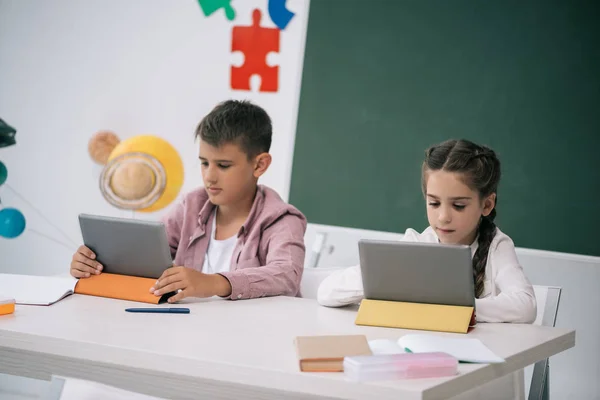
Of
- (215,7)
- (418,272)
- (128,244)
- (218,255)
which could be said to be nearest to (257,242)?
(218,255)

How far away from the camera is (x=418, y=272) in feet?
6.38

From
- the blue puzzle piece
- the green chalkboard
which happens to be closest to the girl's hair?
the green chalkboard

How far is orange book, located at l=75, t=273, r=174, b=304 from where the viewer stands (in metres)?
2.15

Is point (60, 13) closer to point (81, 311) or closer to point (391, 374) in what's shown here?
point (81, 311)

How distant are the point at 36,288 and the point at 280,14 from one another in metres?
2.40

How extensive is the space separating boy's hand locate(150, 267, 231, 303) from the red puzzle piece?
7.16ft

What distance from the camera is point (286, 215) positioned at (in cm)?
262

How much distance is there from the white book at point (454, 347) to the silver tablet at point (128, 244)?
73 cm

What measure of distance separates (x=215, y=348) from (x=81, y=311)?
0.48m

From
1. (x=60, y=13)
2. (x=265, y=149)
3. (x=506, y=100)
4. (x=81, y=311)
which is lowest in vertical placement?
(x=81, y=311)

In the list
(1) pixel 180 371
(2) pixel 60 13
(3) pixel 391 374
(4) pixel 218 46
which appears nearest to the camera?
(3) pixel 391 374

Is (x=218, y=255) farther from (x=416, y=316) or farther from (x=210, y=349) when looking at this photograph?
(x=210, y=349)

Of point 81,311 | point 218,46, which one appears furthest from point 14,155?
point 81,311

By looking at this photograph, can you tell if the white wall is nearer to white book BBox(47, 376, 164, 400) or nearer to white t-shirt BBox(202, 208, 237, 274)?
white t-shirt BBox(202, 208, 237, 274)
